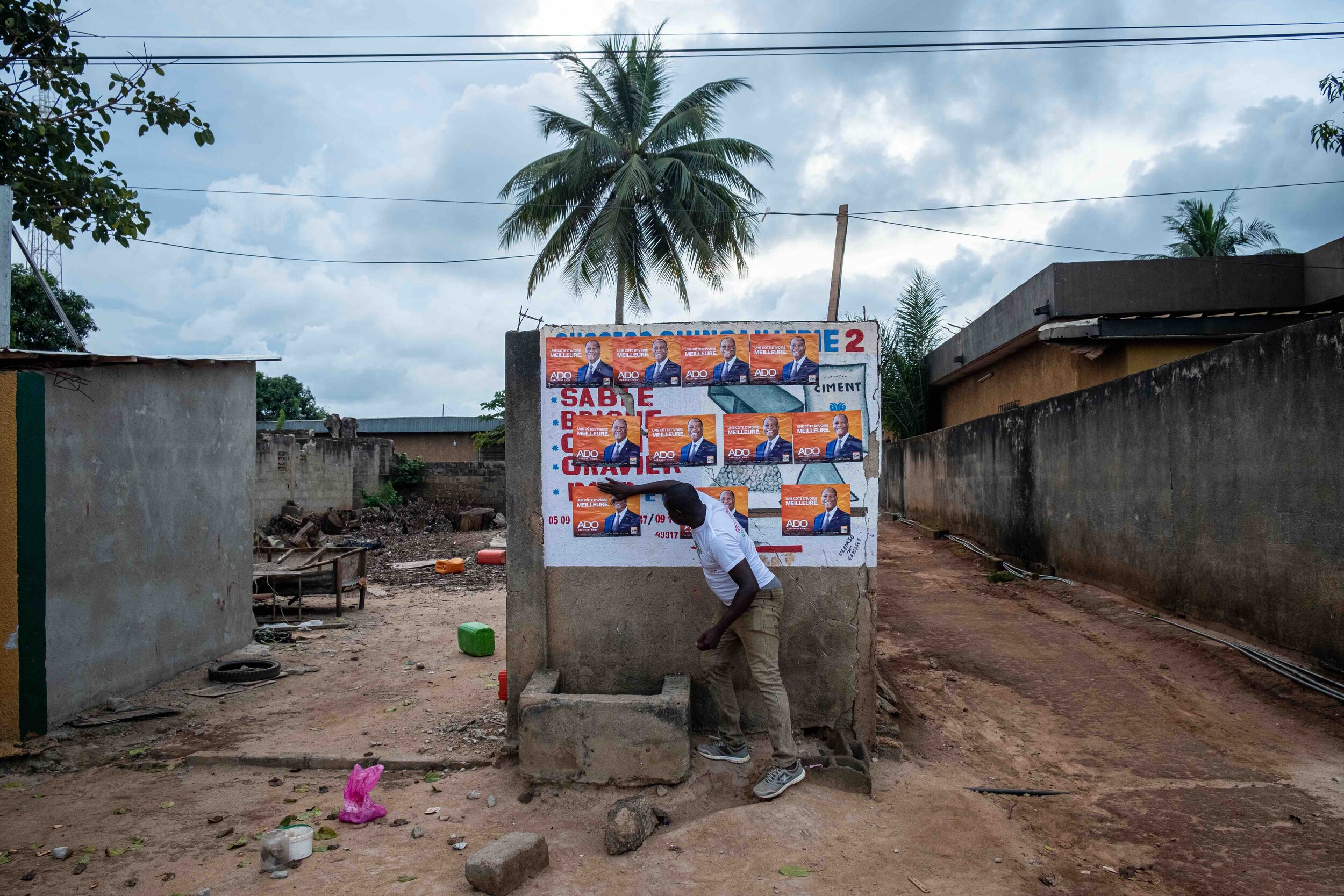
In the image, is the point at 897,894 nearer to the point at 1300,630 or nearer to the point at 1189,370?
the point at 1300,630

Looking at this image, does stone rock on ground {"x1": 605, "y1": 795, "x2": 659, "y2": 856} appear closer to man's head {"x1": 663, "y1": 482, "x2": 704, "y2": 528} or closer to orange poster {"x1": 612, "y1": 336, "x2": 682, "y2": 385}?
man's head {"x1": 663, "y1": 482, "x2": 704, "y2": 528}

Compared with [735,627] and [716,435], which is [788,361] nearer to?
[716,435]

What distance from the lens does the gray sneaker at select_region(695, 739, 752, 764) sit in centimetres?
425

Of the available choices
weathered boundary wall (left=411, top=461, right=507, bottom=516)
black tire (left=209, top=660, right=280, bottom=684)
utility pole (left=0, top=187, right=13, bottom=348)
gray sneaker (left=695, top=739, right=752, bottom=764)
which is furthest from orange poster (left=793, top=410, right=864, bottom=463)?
weathered boundary wall (left=411, top=461, right=507, bottom=516)

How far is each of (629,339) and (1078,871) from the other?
11.3 ft

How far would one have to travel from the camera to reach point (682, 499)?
13.7 ft

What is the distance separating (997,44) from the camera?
10656 mm

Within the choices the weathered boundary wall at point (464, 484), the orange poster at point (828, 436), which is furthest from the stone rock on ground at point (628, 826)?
the weathered boundary wall at point (464, 484)

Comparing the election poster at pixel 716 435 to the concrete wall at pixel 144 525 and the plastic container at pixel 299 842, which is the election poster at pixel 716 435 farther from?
the concrete wall at pixel 144 525

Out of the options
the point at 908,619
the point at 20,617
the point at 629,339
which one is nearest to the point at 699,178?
the point at 908,619

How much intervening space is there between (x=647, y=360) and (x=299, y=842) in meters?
3.00

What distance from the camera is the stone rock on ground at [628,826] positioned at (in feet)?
11.6

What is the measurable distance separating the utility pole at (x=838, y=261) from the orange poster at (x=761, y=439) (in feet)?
12.5

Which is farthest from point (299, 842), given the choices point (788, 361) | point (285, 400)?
point (285, 400)
